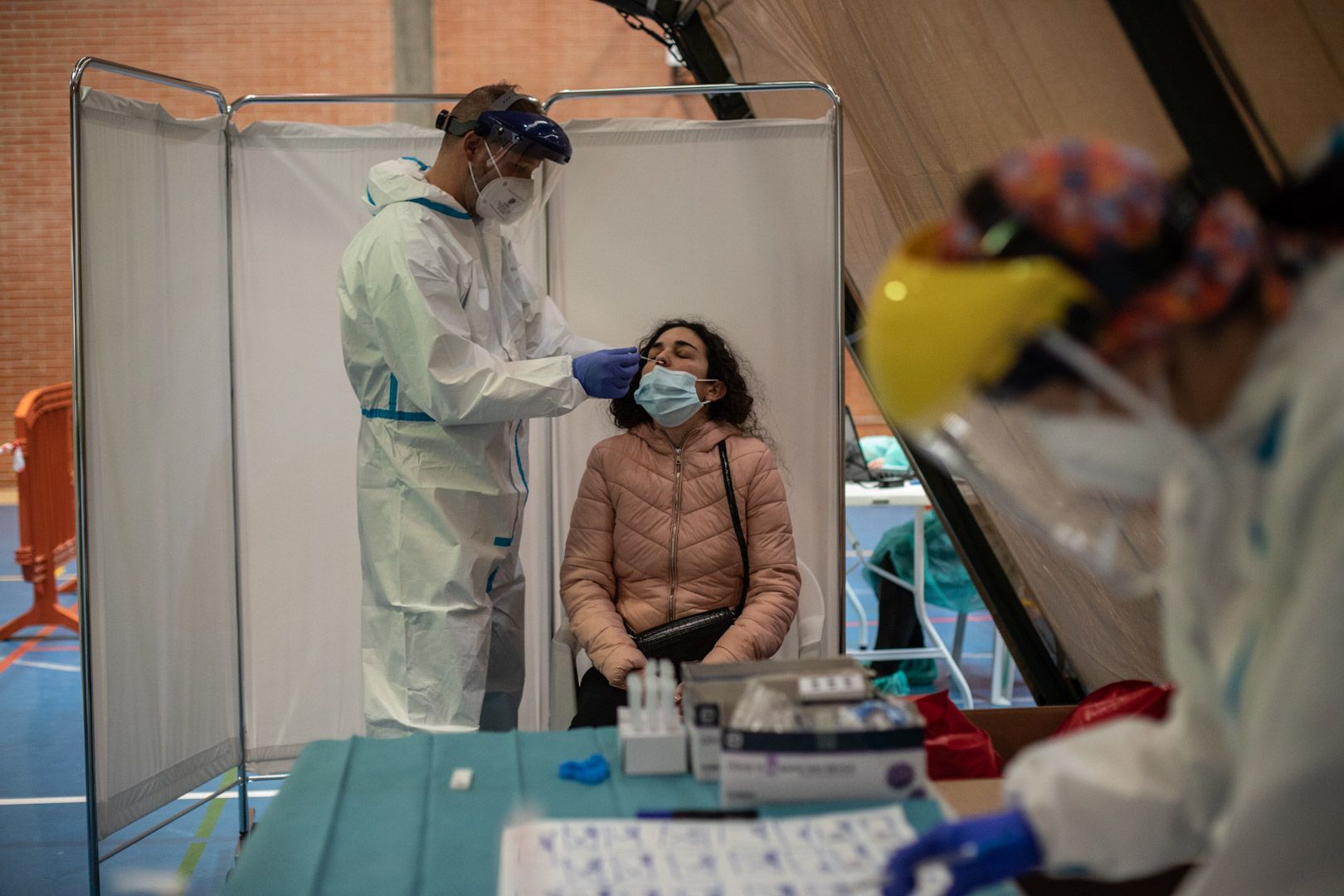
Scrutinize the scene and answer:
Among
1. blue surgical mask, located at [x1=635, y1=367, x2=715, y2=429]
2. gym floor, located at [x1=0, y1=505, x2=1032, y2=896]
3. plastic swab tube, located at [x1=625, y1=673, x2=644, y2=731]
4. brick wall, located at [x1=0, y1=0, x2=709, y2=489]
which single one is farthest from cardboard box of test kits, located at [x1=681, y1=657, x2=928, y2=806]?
brick wall, located at [x1=0, y1=0, x2=709, y2=489]

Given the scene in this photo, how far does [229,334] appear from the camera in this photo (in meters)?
2.97

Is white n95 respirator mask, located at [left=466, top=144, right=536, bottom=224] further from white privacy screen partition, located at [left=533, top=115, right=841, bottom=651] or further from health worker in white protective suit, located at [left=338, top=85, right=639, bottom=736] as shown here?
white privacy screen partition, located at [left=533, top=115, right=841, bottom=651]

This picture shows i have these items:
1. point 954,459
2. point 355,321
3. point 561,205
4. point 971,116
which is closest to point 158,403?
point 355,321

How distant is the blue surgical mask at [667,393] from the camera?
2.54 m

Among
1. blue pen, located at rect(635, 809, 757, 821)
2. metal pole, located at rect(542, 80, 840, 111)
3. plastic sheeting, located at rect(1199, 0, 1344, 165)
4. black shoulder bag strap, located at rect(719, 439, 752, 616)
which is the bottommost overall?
blue pen, located at rect(635, 809, 757, 821)

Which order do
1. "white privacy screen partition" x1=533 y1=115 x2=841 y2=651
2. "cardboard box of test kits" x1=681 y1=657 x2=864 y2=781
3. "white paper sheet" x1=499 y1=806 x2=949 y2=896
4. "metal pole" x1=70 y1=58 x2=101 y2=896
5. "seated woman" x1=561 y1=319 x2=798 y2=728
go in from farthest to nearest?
"white privacy screen partition" x1=533 y1=115 x2=841 y2=651, "seated woman" x1=561 y1=319 x2=798 y2=728, "metal pole" x1=70 y1=58 x2=101 y2=896, "cardboard box of test kits" x1=681 y1=657 x2=864 y2=781, "white paper sheet" x1=499 y1=806 x2=949 y2=896

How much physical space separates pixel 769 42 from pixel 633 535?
143 cm

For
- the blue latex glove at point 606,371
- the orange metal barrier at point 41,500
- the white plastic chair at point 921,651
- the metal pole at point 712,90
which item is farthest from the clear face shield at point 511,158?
the orange metal barrier at point 41,500

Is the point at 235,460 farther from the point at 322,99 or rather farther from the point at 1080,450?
the point at 1080,450

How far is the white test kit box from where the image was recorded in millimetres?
1345

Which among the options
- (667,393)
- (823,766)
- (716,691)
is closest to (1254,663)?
(823,766)

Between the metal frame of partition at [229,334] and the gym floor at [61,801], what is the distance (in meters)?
0.10

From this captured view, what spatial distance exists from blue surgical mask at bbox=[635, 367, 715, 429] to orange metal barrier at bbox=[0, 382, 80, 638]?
10.5 ft

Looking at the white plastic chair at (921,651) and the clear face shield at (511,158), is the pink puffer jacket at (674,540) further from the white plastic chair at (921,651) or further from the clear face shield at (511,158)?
the white plastic chair at (921,651)
